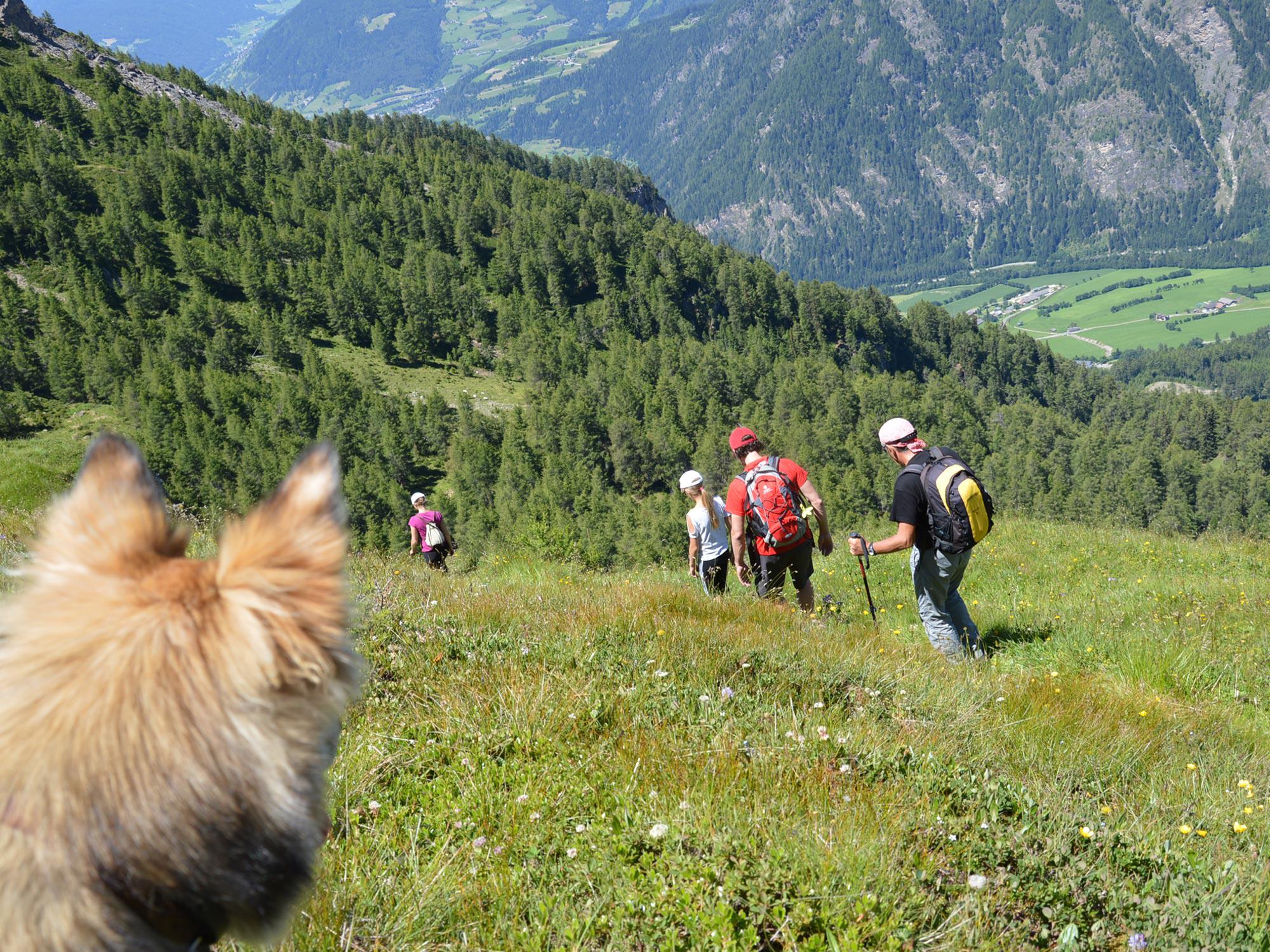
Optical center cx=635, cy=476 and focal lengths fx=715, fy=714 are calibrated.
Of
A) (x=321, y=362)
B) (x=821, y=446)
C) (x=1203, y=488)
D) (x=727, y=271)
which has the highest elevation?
(x=727, y=271)

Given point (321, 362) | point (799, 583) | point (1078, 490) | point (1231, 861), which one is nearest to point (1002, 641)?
point (799, 583)

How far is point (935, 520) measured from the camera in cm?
654

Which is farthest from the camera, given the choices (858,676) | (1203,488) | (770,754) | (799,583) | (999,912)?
(1203,488)

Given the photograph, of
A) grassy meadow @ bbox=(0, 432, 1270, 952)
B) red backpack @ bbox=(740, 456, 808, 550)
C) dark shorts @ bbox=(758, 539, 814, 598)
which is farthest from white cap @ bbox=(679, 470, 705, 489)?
grassy meadow @ bbox=(0, 432, 1270, 952)

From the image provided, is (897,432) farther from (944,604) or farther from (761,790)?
(761,790)

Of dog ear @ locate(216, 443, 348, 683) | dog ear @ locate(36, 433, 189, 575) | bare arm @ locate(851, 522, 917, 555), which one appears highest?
dog ear @ locate(36, 433, 189, 575)

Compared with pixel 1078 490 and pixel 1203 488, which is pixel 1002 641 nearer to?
pixel 1078 490

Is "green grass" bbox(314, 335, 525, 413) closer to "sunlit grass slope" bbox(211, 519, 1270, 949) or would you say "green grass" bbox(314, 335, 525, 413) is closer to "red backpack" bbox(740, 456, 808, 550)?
"red backpack" bbox(740, 456, 808, 550)

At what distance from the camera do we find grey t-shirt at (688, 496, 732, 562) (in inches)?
366

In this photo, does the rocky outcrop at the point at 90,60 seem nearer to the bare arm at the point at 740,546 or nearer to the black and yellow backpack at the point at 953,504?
the bare arm at the point at 740,546

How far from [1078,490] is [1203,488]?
16.8 metres

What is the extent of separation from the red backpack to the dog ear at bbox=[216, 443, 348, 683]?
668cm

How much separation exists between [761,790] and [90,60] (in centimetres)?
19458

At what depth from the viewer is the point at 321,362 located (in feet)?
356
